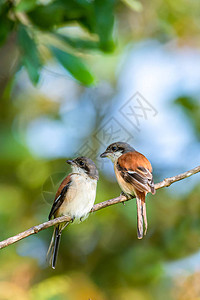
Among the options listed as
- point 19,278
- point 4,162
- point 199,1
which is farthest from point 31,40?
point 199,1

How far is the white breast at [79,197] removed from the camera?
4.24 meters

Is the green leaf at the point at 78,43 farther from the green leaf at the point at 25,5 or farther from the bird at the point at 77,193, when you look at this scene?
the bird at the point at 77,193

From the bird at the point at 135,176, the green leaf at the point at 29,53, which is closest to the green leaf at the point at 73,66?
the green leaf at the point at 29,53

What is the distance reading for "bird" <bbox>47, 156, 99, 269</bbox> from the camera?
425 centimetres

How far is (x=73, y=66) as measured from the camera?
327cm

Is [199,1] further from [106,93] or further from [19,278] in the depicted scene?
[19,278]

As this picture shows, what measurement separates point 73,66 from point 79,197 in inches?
62.5

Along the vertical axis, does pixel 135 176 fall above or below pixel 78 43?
below

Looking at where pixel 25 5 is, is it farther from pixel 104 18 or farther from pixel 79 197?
pixel 79 197

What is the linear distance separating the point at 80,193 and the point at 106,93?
13.7 ft

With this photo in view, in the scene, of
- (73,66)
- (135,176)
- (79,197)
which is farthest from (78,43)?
(79,197)

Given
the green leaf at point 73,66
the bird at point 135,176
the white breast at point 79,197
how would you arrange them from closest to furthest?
the green leaf at point 73,66 → the bird at point 135,176 → the white breast at point 79,197

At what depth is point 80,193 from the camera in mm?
4332

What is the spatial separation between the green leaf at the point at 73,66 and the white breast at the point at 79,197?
4.53ft
